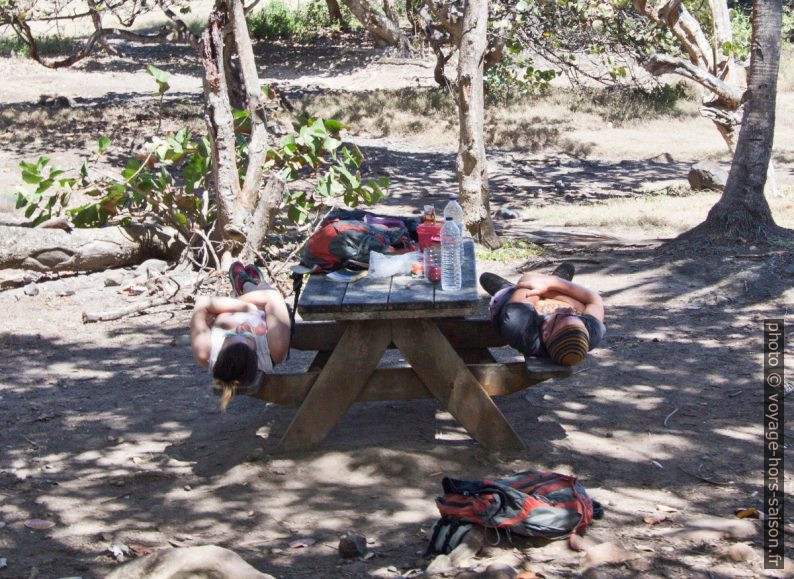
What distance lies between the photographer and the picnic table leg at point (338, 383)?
14.6ft

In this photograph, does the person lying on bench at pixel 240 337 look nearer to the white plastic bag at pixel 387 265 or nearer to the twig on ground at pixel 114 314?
the white plastic bag at pixel 387 265

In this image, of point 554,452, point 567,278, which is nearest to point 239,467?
point 554,452

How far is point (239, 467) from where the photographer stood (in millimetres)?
4469

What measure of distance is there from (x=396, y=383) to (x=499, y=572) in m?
1.44

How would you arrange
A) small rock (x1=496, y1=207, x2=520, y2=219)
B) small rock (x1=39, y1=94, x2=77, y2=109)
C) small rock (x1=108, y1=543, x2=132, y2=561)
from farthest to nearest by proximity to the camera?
small rock (x1=39, y1=94, x2=77, y2=109)
small rock (x1=496, y1=207, x2=520, y2=219)
small rock (x1=108, y1=543, x2=132, y2=561)

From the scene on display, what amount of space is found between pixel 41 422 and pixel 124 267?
3.88 m

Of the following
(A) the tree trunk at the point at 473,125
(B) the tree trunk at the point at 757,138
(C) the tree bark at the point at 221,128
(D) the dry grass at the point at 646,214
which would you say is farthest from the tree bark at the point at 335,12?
(B) the tree trunk at the point at 757,138

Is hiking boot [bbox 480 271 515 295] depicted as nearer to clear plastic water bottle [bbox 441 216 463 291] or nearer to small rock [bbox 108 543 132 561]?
clear plastic water bottle [bbox 441 216 463 291]

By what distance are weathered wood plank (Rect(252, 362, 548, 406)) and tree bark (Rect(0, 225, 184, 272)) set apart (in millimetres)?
4705

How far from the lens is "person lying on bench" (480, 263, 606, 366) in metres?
4.20

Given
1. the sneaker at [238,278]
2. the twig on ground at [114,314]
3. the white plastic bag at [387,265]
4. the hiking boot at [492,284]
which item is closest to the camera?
the white plastic bag at [387,265]

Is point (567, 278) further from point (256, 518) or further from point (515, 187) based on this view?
point (515, 187)

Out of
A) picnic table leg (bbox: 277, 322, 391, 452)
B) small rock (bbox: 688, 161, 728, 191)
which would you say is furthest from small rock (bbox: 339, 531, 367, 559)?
small rock (bbox: 688, 161, 728, 191)

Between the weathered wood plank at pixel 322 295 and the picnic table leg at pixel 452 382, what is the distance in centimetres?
31
